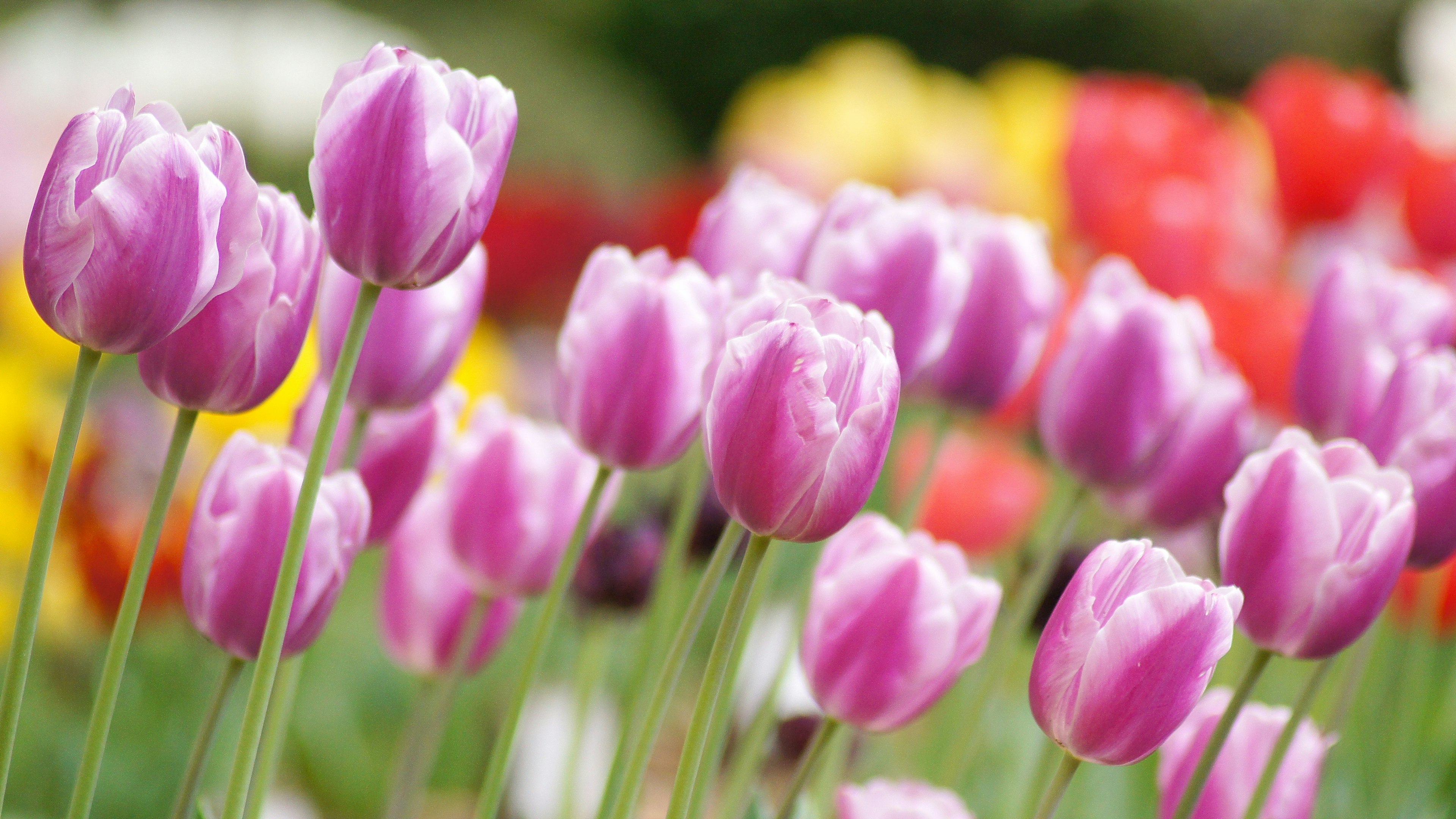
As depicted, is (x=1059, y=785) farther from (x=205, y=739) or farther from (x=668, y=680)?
(x=205, y=739)

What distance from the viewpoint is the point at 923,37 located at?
5.24 metres

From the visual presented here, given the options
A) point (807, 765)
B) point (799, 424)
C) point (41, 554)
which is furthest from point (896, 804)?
point (41, 554)

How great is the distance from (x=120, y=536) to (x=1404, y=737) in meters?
0.77

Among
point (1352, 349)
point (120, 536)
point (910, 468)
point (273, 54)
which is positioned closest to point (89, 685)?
point (120, 536)

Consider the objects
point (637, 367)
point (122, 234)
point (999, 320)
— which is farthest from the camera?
point (999, 320)

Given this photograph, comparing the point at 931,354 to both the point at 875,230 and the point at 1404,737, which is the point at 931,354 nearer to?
the point at 875,230

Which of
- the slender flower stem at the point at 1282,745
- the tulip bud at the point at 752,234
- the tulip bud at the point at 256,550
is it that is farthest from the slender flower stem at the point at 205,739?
the slender flower stem at the point at 1282,745

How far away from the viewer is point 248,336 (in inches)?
13.0

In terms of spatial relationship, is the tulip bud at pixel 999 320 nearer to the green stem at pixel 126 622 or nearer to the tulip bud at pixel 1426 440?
the tulip bud at pixel 1426 440

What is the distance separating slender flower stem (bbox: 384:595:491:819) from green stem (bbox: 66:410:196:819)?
0.16m

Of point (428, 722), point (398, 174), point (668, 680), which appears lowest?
point (428, 722)

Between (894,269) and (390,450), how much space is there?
19 cm

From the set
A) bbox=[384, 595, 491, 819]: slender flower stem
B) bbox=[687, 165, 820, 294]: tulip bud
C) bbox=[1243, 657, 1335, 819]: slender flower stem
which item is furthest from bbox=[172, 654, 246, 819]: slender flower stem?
bbox=[1243, 657, 1335, 819]: slender flower stem

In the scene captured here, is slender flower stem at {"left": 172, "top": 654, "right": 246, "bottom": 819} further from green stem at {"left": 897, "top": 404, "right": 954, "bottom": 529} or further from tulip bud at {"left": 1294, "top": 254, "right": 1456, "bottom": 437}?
tulip bud at {"left": 1294, "top": 254, "right": 1456, "bottom": 437}
